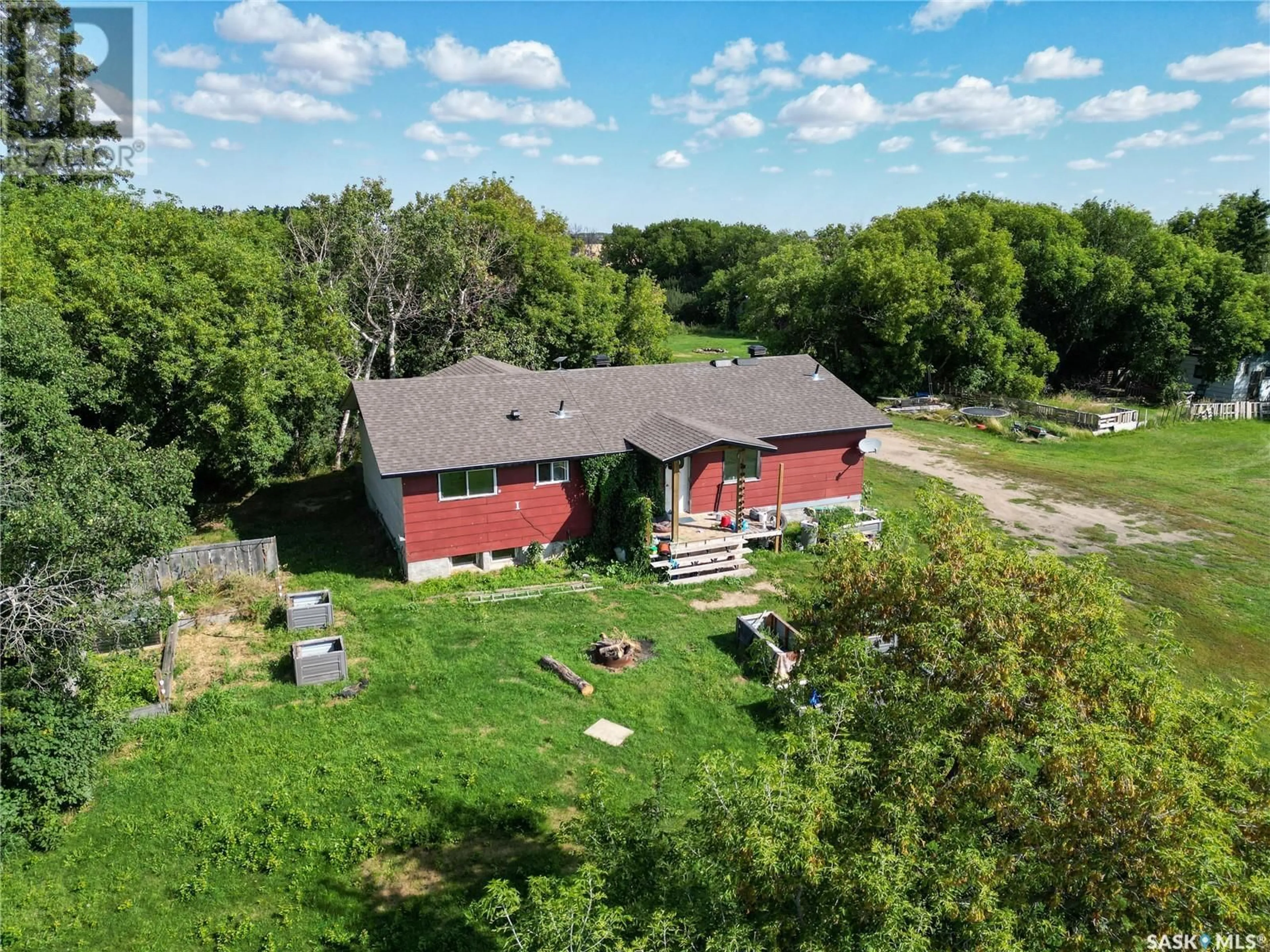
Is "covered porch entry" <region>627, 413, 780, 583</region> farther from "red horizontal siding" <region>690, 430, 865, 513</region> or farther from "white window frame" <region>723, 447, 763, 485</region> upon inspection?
"red horizontal siding" <region>690, 430, 865, 513</region>

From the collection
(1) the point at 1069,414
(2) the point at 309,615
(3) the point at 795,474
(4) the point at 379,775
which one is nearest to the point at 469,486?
(2) the point at 309,615

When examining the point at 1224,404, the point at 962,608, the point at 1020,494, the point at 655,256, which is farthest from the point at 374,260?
the point at 655,256

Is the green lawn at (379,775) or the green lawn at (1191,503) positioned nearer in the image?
the green lawn at (379,775)

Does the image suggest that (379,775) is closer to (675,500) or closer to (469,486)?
(469,486)

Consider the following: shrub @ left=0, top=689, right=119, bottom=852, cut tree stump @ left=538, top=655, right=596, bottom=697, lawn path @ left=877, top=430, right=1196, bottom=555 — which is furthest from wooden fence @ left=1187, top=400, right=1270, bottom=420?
shrub @ left=0, top=689, right=119, bottom=852

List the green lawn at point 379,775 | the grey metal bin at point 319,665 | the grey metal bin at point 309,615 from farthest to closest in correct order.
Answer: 1. the grey metal bin at point 309,615
2. the grey metal bin at point 319,665
3. the green lawn at point 379,775

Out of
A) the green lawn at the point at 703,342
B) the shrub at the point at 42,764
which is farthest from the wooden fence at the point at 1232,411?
the shrub at the point at 42,764

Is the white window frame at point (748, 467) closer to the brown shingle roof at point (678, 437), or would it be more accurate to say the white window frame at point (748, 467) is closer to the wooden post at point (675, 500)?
the brown shingle roof at point (678, 437)
